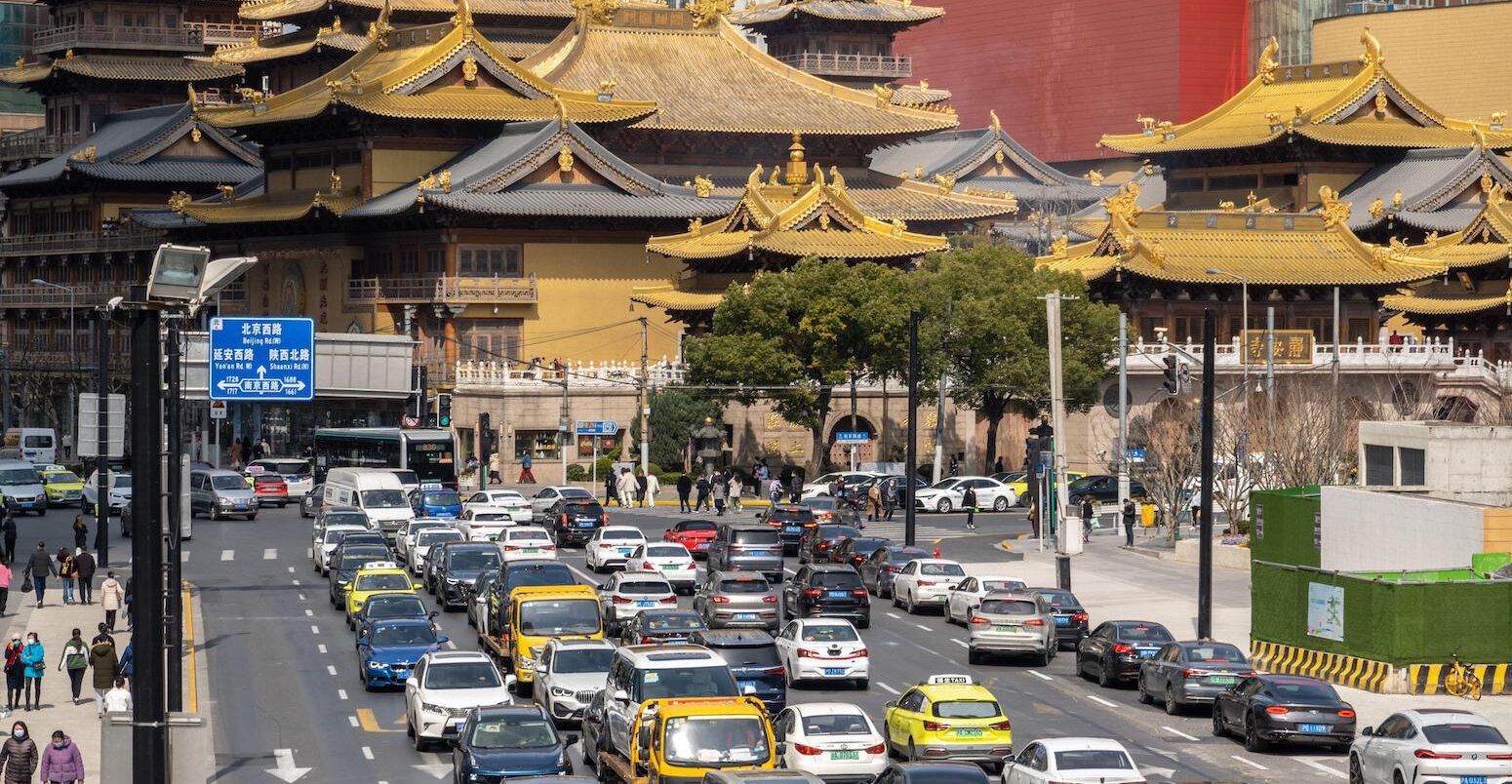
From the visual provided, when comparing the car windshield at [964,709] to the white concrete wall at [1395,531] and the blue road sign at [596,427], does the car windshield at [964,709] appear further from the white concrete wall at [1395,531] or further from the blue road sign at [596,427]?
the blue road sign at [596,427]

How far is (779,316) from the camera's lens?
89312mm

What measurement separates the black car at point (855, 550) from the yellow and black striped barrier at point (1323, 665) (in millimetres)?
13168

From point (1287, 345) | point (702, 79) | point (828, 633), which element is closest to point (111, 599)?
point (828, 633)

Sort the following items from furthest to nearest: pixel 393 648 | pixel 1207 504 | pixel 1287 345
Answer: pixel 1287 345 → pixel 1207 504 → pixel 393 648

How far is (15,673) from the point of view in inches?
1719

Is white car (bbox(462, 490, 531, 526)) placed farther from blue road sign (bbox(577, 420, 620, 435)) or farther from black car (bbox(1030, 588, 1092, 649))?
black car (bbox(1030, 588, 1092, 649))

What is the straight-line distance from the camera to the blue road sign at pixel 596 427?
94938mm

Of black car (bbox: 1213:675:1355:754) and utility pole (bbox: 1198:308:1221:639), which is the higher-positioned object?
utility pole (bbox: 1198:308:1221:639)

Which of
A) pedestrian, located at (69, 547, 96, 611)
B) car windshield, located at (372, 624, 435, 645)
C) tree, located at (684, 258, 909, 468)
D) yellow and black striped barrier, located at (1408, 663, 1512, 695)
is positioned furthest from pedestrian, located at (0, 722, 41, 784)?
tree, located at (684, 258, 909, 468)

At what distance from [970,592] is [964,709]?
18.1 metres

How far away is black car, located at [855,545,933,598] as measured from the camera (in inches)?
2415

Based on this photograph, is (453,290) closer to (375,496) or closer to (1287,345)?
(375,496)

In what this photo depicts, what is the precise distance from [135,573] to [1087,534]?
192 ft

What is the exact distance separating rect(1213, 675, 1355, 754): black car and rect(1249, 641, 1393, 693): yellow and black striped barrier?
607 cm
